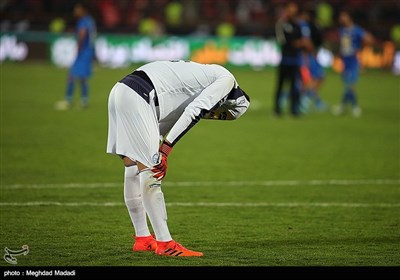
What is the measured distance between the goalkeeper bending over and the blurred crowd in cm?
2562

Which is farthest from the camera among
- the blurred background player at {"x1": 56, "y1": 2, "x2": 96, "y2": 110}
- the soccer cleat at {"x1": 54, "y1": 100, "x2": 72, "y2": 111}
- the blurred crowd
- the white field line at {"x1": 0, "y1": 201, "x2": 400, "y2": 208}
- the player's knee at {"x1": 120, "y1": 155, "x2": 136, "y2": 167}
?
the blurred crowd

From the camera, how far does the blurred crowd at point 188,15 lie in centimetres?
3384

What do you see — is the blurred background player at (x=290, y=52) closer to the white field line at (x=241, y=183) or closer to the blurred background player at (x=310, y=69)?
the blurred background player at (x=310, y=69)

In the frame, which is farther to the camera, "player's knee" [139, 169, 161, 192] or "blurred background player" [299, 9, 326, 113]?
"blurred background player" [299, 9, 326, 113]

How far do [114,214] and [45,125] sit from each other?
8.77 metres

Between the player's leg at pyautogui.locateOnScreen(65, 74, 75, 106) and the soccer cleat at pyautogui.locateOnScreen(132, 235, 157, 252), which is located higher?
the soccer cleat at pyautogui.locateOnScreen(132, 235, 157, 252)

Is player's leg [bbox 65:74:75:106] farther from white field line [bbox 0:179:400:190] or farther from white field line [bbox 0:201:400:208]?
white field line [bbox 0:201:400:208]

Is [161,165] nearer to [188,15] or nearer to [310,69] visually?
[310,69]

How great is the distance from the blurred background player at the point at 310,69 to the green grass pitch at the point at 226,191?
4.18 ft

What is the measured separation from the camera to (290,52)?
68.2 feet

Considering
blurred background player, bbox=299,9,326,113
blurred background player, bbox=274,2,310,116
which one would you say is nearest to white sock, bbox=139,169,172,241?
blurred background player, bbox=274,2,310,116

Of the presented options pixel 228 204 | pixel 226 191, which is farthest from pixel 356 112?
pixel 228 204

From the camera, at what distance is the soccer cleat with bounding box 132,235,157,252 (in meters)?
7.73
